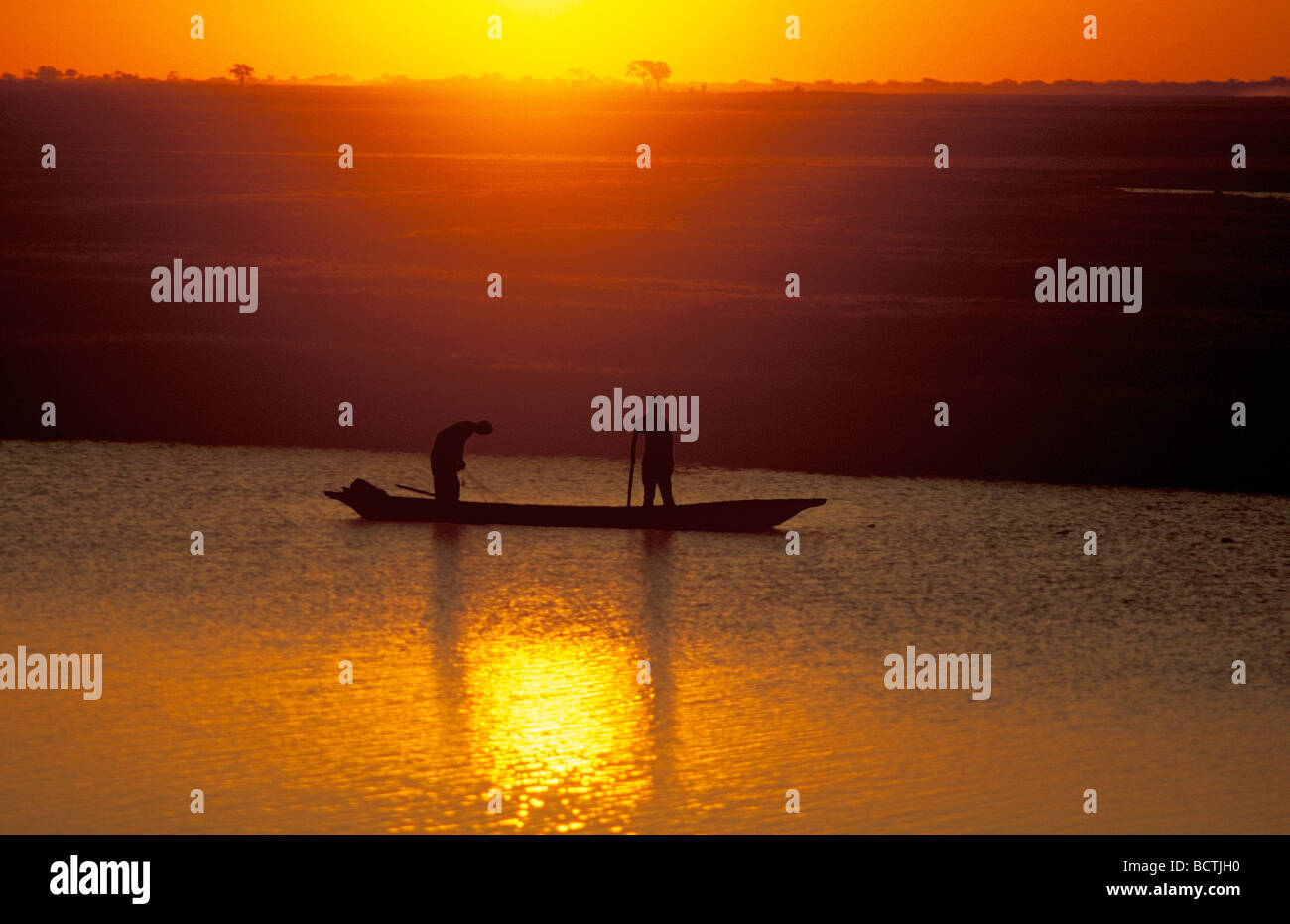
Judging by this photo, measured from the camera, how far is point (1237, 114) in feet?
500

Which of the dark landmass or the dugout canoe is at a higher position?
the dark landmass

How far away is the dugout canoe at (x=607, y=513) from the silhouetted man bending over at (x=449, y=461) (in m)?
0.19

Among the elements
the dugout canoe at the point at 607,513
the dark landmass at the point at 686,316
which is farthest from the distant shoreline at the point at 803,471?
the dugout canoe at the point at 607,513

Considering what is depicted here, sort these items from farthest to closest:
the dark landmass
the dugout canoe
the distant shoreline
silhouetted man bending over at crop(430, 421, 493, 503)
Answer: the dark landmass → the distant shoreline → silhouetted man bending over at crop(430, 421, 493, 503) → the dugout canoe

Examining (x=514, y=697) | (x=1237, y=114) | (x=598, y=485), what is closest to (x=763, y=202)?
(x=598, y=485)

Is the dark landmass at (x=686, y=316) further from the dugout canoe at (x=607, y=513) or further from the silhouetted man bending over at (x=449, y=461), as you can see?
the silhouetted man bending over at (x=449, y=461)

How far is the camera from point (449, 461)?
25.1m

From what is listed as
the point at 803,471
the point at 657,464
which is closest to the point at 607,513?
the point at 657,464

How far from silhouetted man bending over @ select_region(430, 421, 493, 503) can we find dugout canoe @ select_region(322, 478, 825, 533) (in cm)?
19

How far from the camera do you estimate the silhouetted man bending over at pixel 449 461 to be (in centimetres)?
2506

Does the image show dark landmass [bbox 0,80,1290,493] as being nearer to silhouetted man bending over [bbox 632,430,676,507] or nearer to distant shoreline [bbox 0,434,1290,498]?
distant shoreline [bbox 0,434,1290,498]

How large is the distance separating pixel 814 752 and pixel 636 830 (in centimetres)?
256

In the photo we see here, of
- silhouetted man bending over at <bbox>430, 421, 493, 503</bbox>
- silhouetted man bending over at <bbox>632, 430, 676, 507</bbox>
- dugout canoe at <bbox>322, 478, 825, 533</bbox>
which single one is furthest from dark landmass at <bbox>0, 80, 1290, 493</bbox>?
silhouetted man bending over at <bbox>430, 421, 493, 503</bbox>

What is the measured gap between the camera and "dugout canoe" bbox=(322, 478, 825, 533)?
24.3 metres
